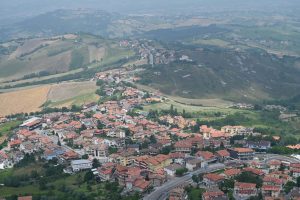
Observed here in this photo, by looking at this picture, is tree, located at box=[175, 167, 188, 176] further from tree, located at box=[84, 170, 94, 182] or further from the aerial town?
tree, located at box=[84, 170, 94, 182]

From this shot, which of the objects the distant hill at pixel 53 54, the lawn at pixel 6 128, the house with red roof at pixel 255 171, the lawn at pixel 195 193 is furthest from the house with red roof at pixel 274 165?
the distant hill at pixel 53 54

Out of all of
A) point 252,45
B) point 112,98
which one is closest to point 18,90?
point 112,98

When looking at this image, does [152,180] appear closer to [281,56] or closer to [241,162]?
[241,162]

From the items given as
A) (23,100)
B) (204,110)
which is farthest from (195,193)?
(23,100)

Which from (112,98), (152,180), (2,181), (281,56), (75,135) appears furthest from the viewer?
(281,56)

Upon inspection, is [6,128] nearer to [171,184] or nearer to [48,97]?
[48,97]

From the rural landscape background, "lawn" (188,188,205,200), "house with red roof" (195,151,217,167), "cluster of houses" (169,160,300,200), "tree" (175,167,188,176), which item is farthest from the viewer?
the rural landscape background

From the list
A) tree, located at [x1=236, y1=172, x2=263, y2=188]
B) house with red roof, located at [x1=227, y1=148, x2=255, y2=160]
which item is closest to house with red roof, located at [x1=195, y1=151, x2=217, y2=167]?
house with red roof, located at [x1=227, y1=148, x2=255, y2=160]

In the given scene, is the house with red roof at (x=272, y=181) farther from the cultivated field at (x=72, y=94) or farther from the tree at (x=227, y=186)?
the cultivated field at (x=72, y=94)
